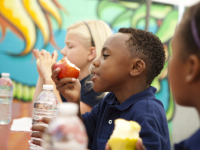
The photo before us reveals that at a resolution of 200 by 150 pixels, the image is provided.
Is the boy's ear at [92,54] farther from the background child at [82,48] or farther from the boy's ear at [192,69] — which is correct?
the boy's ear at [192,69]

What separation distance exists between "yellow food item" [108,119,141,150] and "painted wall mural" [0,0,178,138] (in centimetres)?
291

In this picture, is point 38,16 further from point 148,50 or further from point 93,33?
point 148,50

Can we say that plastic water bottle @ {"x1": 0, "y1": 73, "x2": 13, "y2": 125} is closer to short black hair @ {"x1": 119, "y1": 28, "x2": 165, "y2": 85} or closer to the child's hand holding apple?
the child's hand holding apple

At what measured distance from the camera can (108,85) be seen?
968mm

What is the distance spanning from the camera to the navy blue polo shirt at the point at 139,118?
712 mm

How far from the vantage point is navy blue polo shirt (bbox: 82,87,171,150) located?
0.71 m

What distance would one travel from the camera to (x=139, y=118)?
78 cm

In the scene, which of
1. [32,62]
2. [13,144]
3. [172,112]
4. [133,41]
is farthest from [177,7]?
[13,144]

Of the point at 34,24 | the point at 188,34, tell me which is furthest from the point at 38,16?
the point at 188,34

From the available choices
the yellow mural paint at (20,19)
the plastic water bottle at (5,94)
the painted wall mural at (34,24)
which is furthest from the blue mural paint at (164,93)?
the plastic water bottle at (5,94)

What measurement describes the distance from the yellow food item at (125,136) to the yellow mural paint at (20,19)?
300cm

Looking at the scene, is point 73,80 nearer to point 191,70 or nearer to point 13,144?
point 13,144

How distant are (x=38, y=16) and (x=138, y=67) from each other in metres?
2.82

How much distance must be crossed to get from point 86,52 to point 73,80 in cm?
61
